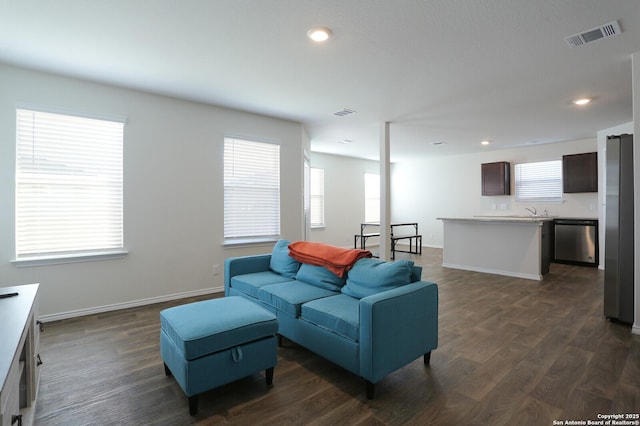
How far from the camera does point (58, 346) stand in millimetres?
2809

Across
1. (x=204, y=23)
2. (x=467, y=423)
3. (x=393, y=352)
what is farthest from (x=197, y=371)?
(x=204, y=23)

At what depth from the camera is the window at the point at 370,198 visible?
373 inches

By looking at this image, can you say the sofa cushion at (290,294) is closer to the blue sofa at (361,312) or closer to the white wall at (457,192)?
the blue sofa at (361,312)

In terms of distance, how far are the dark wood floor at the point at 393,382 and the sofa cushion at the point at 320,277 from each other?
576mm

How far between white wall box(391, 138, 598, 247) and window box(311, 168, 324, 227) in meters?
3.00

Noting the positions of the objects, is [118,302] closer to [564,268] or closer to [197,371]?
[197,371]

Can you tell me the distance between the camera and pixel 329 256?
9.57 ft

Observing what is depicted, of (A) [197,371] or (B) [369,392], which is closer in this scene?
(A) [197,371]

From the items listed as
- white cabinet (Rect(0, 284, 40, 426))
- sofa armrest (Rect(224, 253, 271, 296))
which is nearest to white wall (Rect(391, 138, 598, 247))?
sofa armrest (Rect(224, 253, 271, 296))

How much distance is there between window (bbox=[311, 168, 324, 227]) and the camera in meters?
8.14

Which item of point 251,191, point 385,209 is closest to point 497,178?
point 385,209

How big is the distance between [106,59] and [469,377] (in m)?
4.10

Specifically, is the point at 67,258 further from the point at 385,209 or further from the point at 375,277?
the point at 385,209

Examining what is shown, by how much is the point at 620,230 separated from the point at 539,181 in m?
4.54
